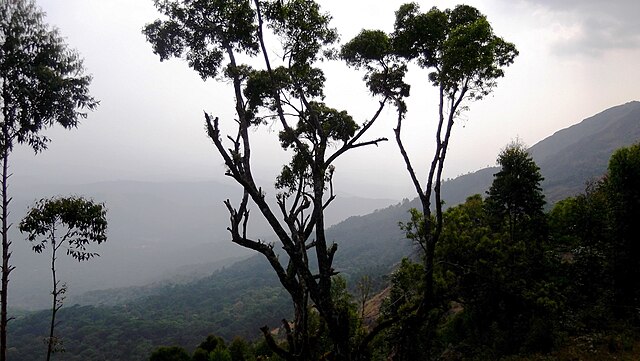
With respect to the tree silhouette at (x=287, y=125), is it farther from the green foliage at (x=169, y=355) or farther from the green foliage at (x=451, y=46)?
the green foliage at (x=169, y=355)

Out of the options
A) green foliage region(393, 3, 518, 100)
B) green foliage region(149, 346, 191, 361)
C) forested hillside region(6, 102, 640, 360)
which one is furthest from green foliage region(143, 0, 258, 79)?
forested hillside region(6, 102, 640, 360)

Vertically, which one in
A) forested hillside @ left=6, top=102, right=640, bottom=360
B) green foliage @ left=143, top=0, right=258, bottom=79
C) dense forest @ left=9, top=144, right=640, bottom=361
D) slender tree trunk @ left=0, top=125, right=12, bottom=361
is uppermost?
green foliage @ left=143, top=0, right=258, bottom=79

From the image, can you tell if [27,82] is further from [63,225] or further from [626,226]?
[626,226]

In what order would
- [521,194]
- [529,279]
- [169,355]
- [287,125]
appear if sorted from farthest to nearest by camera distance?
[521,194]
[169,355]
[529,279]
[287,125]

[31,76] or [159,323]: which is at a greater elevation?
[31,76]

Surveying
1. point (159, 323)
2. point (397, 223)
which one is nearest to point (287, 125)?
point (397, 223)

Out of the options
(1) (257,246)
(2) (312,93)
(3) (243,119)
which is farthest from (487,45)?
(1) (257,246)

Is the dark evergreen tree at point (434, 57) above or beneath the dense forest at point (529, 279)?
above

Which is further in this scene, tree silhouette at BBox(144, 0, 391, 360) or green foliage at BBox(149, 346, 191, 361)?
green foliage at BBox(149, 346, 191, 361)

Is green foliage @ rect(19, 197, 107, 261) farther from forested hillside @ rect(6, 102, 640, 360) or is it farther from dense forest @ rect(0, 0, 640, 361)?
forested hillside @ rect(6, 102, 640, 360)

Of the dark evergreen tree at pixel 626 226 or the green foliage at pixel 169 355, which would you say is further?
the green foliage at pixel 169 355

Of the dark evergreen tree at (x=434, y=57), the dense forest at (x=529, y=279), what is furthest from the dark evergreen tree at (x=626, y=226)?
the dark evergreen tree at (x=434, y=57)

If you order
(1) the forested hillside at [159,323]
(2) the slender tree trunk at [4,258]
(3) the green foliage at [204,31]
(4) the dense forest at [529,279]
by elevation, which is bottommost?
(1) the forested hillside at [159,323]

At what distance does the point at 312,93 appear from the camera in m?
11.5
